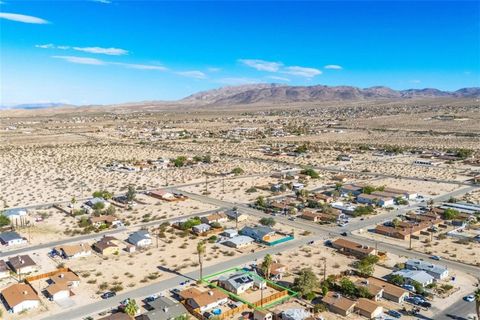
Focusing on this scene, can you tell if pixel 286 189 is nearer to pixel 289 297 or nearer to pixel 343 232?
pixel 343 232

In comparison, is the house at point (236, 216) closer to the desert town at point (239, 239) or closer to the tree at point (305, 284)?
the desert town at point (239, 239)

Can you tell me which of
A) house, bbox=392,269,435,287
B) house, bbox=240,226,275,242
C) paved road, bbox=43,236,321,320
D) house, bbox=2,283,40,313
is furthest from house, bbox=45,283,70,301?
house, bbox=392,269,435,287

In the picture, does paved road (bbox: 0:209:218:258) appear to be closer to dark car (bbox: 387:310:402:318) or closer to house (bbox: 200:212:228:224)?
house (bbox: 200:212:228:224)

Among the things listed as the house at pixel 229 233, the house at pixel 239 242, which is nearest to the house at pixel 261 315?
the house at pixel 239 242

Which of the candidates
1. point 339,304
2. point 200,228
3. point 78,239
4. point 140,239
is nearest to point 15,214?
point 78,239

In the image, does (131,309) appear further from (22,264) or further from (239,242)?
(239,242)
